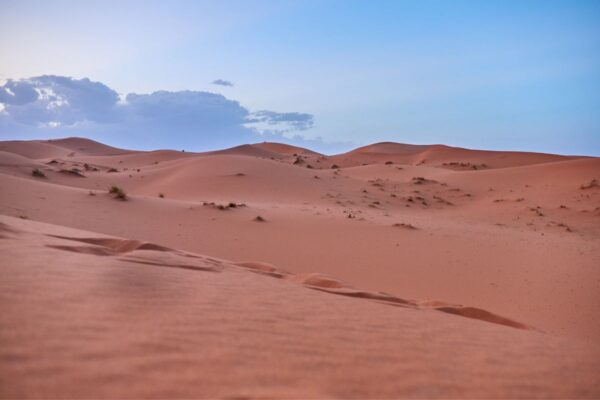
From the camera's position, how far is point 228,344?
3.07 m

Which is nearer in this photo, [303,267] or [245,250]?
[303,267]

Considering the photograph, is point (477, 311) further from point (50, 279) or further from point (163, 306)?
point (50, 279)

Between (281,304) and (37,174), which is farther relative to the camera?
(37,174)

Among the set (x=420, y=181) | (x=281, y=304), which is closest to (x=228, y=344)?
(x=281, y=304)

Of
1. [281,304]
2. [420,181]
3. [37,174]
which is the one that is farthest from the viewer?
[420,181]

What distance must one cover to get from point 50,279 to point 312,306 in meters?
2.27

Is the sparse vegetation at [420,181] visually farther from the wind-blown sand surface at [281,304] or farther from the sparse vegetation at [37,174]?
the sparse vegetation at [37,174]

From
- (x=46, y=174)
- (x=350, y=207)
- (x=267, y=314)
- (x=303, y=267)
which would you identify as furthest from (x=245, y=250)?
(x=46, y=174)

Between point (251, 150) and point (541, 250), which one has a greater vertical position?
point (251, 150)

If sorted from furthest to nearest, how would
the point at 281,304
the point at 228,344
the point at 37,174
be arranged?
1. the point at 37,174
2. the point at 281,304
3. the point at 228,344

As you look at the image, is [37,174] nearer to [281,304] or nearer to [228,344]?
[281,304]

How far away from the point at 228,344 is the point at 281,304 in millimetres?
1293

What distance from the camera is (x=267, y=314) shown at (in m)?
3.91

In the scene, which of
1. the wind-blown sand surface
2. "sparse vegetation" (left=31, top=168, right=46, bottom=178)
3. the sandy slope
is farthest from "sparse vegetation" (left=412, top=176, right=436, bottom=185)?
the sandy slope
